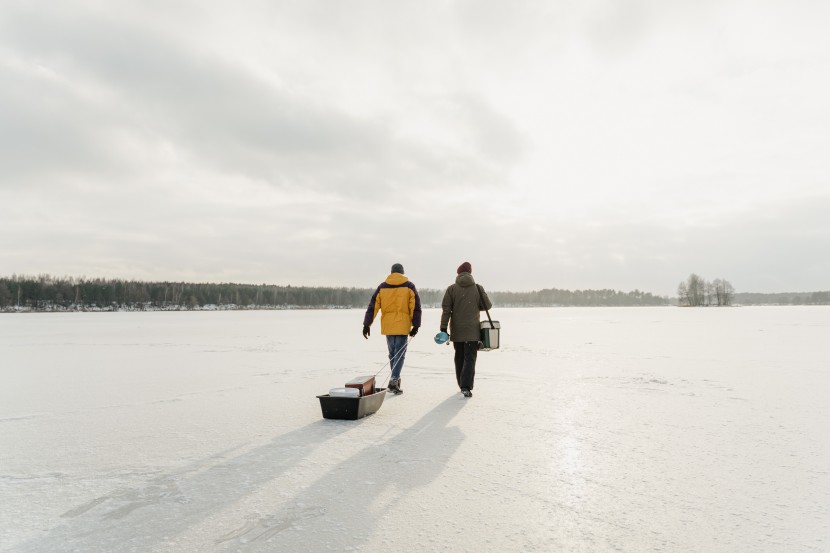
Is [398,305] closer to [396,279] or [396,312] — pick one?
[396,312]

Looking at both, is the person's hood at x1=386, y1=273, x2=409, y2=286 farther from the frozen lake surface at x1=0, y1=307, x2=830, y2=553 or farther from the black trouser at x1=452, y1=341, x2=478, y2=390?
the frozen lake surface at x1=0, y1=307, x2=830, y2=553

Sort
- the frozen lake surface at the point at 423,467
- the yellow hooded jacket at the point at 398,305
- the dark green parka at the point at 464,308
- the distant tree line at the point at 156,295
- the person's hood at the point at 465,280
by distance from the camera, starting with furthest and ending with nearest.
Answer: the distant tree line at the point at 156,295, the yellow hooded jacket at the point at 398,305, the person's hood at the point at 465,280, the dark green parka at the point at 464,308, the frozen lake surface at the point at 423,467

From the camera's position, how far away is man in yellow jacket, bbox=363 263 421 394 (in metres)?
6.55

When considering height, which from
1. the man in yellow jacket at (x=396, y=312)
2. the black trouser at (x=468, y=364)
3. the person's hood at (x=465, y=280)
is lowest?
the black trouser at (x=468, y=364)

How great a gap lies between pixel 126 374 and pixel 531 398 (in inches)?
285

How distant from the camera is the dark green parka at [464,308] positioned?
6273 millimetres

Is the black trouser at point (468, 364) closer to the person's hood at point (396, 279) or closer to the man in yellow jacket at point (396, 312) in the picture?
the man in yellow jacket at point (396, 312)

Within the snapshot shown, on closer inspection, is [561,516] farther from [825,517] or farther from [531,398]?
[531,398]

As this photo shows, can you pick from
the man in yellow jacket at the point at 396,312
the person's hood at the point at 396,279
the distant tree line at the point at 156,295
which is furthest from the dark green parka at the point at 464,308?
the distant tree line at the point at 156,295

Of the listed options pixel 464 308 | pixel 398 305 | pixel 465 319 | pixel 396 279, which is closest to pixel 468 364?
pixel 465 319

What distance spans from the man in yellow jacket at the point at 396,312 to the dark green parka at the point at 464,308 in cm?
43

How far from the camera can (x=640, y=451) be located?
3.90 meters

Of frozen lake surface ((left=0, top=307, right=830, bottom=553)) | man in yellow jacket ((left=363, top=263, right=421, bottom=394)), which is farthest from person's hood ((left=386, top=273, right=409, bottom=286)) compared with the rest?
frozen lake surface ((left=0, top=307, right=830, bottom=553))

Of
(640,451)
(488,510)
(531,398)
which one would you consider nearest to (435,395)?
(531,398)
